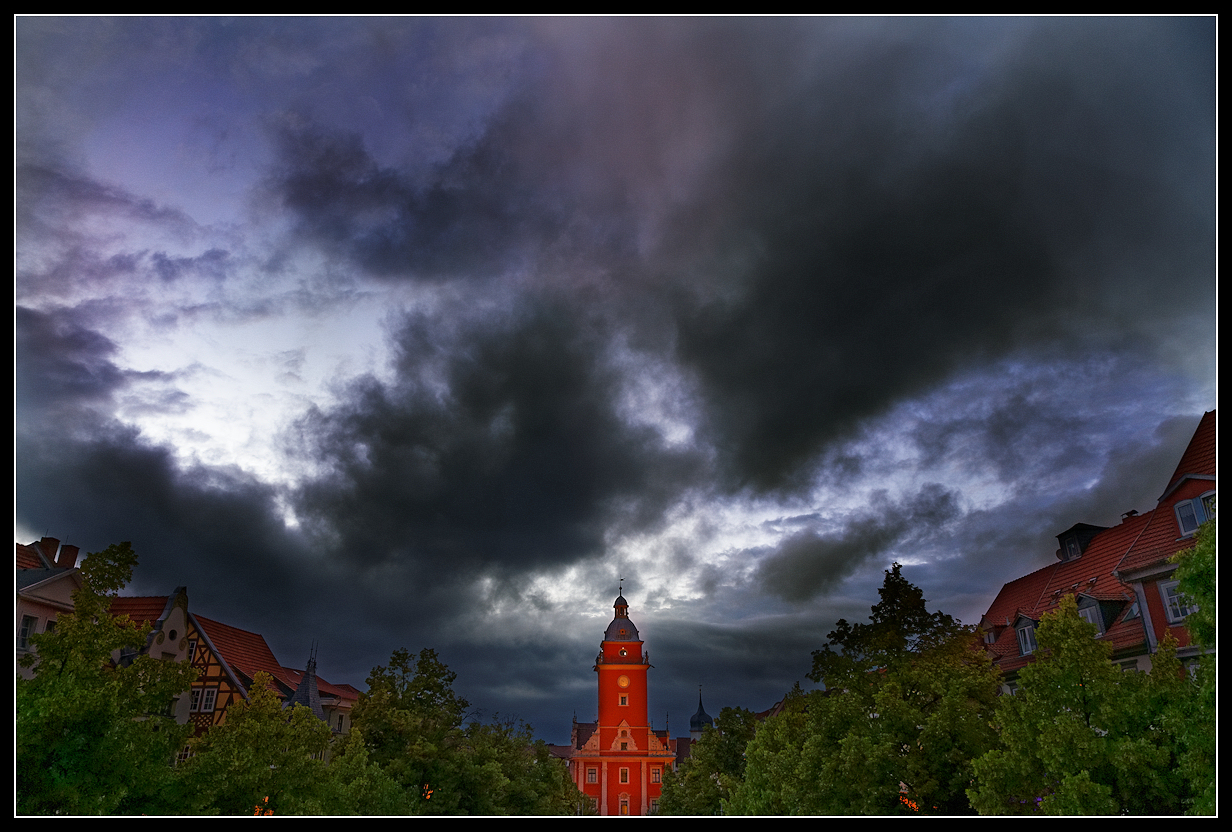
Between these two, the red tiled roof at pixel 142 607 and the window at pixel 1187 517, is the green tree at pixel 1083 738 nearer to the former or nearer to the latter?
the window at pixel 1187 517

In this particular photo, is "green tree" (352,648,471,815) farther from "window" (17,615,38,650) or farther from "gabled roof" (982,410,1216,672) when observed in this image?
"gabled roof" (982,410,1216,672)

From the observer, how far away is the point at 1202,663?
63.3ft

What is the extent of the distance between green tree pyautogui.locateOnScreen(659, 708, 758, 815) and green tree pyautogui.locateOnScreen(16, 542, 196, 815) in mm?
49995

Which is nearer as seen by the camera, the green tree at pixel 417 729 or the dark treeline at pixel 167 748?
the dark treeline at pixel 167 748

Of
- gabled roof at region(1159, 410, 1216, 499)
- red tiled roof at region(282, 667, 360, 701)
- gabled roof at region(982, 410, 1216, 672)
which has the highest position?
gabled roof at region(1159, 410, 1216, 499)

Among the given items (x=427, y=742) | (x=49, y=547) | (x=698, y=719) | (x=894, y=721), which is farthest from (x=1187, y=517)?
(x=698, y=719)

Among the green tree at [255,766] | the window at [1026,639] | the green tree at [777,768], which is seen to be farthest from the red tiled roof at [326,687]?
the window at [1026,639]

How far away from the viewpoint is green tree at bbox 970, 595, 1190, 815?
20031 mm

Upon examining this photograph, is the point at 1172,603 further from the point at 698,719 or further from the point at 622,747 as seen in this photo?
the point at 698,719

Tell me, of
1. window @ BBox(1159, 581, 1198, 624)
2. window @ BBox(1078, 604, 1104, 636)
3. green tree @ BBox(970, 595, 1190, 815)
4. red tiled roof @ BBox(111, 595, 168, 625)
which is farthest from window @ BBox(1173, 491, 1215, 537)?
red tiled roof @ BBox(111, 595, 168, 625)

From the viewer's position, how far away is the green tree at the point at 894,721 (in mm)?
26594

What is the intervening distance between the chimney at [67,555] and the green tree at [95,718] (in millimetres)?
34550

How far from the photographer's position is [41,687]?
21.0 metres
